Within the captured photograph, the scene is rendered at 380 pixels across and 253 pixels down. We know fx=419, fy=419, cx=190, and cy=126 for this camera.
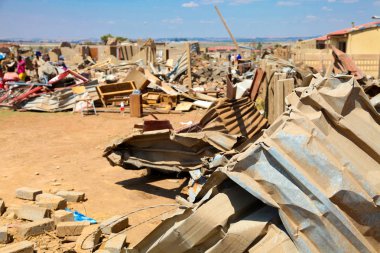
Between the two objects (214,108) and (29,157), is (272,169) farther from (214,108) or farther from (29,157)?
(29,157)

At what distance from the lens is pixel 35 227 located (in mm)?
4914

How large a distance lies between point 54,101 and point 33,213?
989 cm

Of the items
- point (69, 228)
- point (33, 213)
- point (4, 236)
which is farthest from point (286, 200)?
point (33, 213)

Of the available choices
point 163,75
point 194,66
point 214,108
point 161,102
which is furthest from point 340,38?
point 214,108

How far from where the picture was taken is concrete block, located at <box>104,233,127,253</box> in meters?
4.28

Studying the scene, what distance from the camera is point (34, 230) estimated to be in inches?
193

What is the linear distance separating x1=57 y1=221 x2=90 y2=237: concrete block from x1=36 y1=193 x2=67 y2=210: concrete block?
2.53ft

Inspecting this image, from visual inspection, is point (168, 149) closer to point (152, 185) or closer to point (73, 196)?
point (152, 185)

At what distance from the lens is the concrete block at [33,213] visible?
536cm

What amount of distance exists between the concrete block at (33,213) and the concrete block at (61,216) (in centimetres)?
16

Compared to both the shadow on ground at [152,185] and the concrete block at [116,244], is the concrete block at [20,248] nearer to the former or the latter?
the concrete block at [116,244]

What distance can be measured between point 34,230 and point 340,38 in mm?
28811

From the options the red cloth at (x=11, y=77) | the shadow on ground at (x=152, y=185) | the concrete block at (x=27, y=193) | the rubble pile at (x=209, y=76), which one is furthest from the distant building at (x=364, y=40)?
the concrete block at (x=27, y=193)

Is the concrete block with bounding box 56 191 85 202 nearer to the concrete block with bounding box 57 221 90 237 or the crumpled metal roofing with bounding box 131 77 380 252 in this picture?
the concrete block with bounding box 57 221 90 237
